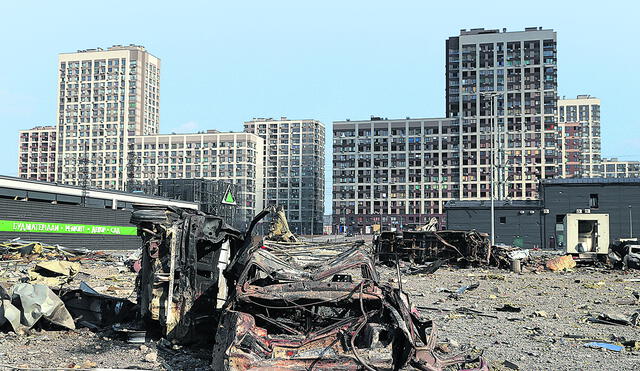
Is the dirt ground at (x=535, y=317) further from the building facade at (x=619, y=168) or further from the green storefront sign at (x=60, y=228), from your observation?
the building facade at (x=619, y=168)

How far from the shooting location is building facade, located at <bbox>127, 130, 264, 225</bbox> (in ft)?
440

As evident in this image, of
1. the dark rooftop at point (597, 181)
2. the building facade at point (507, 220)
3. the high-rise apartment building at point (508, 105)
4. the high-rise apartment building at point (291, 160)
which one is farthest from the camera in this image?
A: the high-rise apartment building at point (291, 160)

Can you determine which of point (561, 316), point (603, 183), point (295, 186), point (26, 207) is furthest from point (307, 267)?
point (295, 186)

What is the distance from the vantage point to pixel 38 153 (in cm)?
15062

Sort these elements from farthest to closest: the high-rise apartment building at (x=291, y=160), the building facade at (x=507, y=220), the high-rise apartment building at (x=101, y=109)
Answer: the high-rise apartment building at (x=291, y=160) < the high-rise apartment building at (x=101, y=109) < the building facade at (x=507, y=220)

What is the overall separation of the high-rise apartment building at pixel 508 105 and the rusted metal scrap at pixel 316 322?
113 m

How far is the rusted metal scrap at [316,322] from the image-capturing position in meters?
5.48

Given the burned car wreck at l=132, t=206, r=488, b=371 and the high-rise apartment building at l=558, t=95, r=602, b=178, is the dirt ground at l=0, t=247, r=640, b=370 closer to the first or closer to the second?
the burned car wreck at l=132, t=206, r=488, b=371

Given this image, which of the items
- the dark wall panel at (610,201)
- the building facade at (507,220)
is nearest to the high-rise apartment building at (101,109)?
the building facade at (507,220)

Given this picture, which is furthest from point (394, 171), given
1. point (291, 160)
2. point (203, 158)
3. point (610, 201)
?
point (610, 201)

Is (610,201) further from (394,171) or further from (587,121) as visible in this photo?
(587,121)

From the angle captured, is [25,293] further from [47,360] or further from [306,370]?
[306,370]

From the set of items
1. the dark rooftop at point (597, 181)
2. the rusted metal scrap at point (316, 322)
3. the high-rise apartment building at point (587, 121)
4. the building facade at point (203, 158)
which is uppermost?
the high-rise apartment building at point (587, 121)

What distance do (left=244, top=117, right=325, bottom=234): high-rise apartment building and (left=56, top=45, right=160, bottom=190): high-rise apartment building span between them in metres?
32.5
